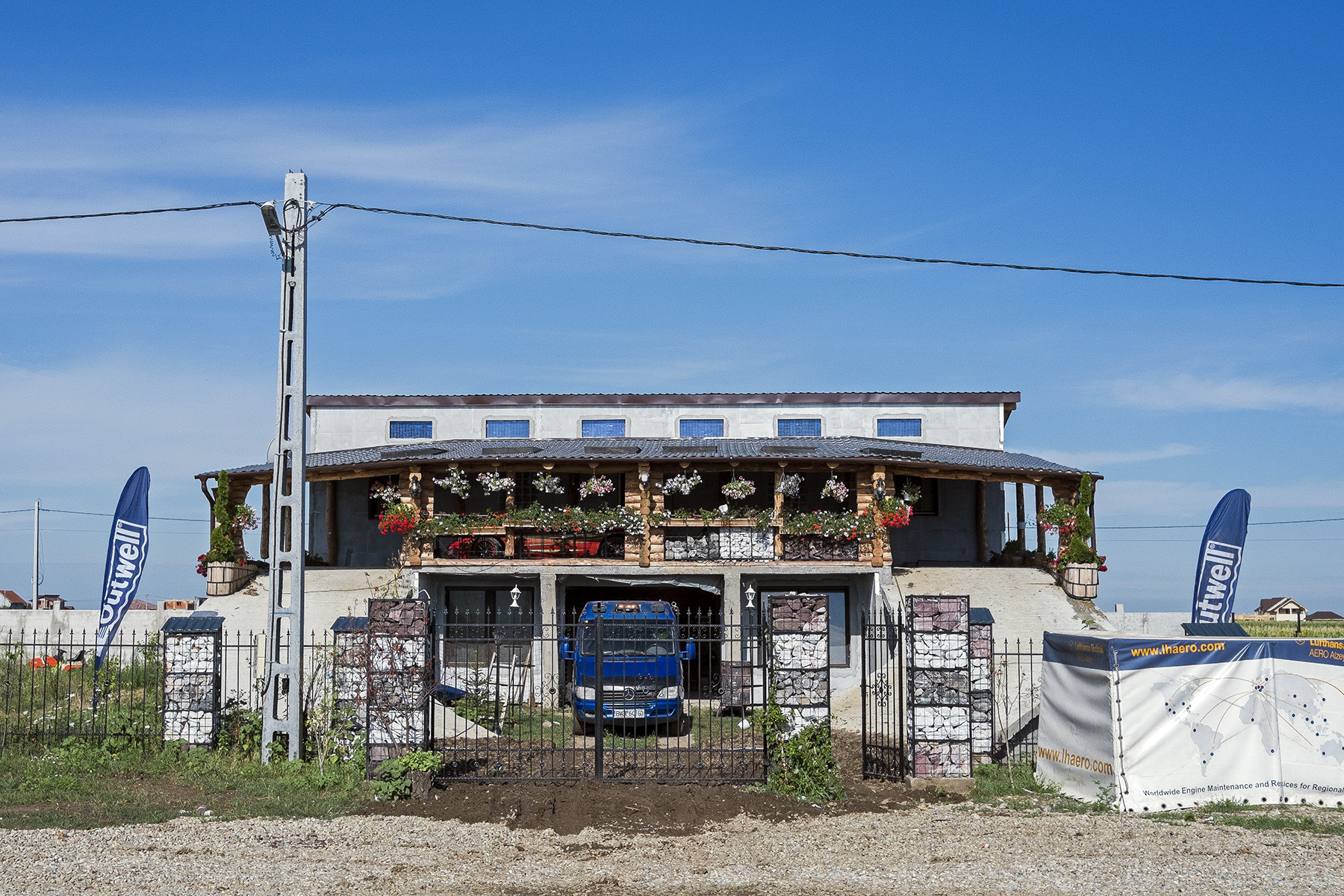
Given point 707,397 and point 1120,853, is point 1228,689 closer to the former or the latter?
point 1120,853

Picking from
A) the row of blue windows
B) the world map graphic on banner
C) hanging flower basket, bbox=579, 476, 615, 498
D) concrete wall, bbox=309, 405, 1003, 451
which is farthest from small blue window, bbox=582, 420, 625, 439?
the world map graphic on banner

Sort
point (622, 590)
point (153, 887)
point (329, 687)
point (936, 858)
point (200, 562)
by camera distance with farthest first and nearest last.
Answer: point (622, 590)
point (200, 562)
point (329, 687)
point (936, 858)
point (153, 887)

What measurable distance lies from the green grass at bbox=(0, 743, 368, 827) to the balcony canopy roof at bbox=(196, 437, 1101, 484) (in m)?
10.9

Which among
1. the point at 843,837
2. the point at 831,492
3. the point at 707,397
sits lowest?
the point at 843,837

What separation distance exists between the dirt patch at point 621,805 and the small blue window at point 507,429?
1862 centimetres

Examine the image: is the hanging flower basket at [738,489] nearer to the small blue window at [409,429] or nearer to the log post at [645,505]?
the log post at [645,505]

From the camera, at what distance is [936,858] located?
9.18m

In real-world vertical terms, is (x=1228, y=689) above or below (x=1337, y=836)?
above

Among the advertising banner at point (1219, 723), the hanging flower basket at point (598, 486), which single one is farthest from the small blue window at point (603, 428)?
the advertising banner at point (1219, 723)

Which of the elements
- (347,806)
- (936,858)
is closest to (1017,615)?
(936,858)

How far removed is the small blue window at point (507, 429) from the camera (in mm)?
30141

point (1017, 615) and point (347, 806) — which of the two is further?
point (1017, 615)

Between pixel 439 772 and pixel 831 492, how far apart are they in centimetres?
1256

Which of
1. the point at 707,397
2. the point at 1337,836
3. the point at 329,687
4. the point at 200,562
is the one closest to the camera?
the point at 1337,836
